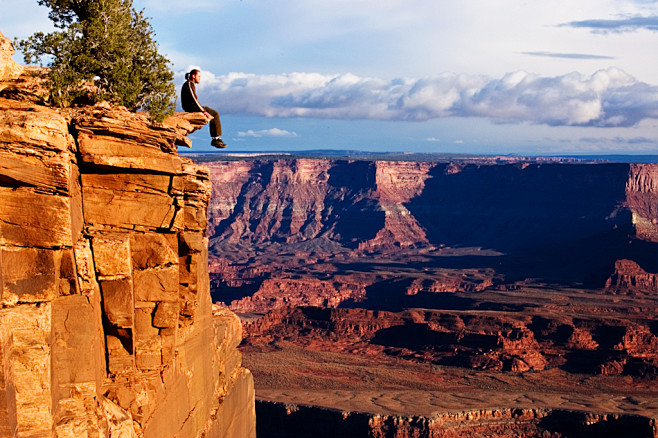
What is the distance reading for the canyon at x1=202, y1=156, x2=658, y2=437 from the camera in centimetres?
5931

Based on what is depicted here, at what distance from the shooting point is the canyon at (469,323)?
195 feet

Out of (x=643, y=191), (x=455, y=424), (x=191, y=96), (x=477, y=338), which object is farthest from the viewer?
(x=643, y=191)

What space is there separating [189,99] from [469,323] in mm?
80509

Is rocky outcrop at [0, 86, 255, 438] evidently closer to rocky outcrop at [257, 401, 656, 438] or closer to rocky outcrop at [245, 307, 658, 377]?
rocky outcrop at [257, 401, 656, 438]

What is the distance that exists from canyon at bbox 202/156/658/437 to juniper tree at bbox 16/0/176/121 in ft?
138

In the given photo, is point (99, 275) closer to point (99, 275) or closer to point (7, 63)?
point (99, 275)

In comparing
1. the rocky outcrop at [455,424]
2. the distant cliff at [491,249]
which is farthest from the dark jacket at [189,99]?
the distant cliff at [491,249]

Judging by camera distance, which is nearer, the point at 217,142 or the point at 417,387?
the point at 217,142

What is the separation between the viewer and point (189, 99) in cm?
1691

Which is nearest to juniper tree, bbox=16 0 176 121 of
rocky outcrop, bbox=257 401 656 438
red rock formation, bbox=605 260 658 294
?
rocky outcrop, bbox=257 401 656 438

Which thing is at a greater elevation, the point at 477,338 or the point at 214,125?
the point at 214,125

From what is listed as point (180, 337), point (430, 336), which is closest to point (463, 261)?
point (430, 336)

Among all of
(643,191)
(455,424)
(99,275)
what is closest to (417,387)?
(455,424)

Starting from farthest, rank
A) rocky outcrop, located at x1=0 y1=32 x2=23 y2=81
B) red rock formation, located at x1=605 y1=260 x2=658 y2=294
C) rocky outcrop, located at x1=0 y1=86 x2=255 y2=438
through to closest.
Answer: red rock formation, located at x1=605 y1=260 x2=658 y2=294 < rocky outcrop, located at x1=0 y1=32 x2=23 y2=81 < rocky outcrop, located at x1=0 y1=86 x2=255 y2=438
